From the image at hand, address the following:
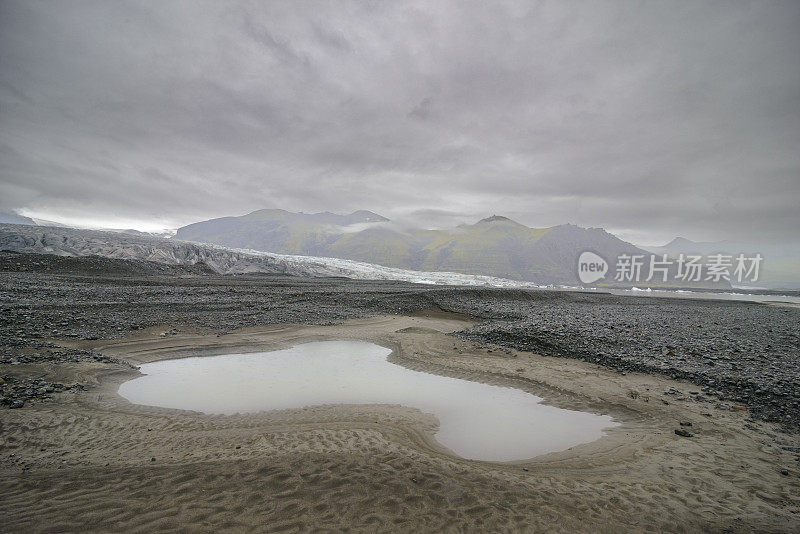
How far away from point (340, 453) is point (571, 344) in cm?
1302

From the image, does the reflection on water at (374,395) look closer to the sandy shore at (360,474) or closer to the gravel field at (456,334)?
the sandy shore at (360,474)

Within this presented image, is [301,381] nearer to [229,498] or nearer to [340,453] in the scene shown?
[340,453]

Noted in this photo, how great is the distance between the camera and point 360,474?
5.82m

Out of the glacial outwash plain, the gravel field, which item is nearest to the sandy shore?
the glacial outwash plain

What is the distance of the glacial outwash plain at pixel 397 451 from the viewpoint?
4844 mm

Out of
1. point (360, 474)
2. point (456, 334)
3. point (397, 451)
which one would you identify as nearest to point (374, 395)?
point (397, 451)

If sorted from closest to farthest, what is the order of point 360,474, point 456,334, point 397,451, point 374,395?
point 360,474 → point 397,451 → point 374,395 → point 456,334

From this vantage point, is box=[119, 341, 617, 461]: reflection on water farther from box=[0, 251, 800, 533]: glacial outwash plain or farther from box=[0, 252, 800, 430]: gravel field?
box=[0, 252, 800, 430]: gravel field

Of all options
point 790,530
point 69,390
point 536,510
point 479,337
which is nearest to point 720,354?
point 479,337

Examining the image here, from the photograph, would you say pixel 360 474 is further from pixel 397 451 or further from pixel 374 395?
pixel 374 395

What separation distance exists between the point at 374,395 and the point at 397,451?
3.63 metres

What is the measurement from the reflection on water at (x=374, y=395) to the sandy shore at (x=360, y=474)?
0.56 meters

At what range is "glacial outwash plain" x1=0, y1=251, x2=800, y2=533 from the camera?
15.9 feet

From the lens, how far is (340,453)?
6.53 m
